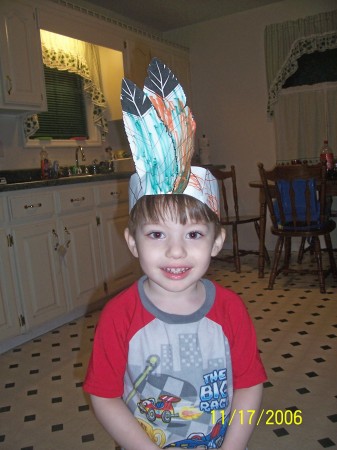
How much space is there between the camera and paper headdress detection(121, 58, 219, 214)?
673mm

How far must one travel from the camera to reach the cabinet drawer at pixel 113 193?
2814mm

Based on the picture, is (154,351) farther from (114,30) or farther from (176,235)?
(114,30)

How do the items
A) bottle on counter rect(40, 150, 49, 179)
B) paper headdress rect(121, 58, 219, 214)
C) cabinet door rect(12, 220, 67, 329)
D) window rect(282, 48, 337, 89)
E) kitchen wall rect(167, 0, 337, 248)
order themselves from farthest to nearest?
kitchen wall rect(167, 0, 337, 248)
window rect(282, 48, 337, 89)
bottle on counter rect(40, 150, 49, 179)
cabinet door rect(12, 220, 67, 329)
paper headdress rect(121, 58, 219, 214)

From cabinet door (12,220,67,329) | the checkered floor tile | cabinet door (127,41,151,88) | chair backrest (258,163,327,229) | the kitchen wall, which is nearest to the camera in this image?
the checkered floor tile

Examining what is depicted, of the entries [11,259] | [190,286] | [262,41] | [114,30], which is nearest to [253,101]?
[262,41]

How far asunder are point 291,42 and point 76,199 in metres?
2.66

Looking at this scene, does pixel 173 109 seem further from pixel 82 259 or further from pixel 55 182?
pixel 82 259

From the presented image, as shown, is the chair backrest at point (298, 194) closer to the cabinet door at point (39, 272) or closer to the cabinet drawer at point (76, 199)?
the cabinet drawer at point (76, 199)

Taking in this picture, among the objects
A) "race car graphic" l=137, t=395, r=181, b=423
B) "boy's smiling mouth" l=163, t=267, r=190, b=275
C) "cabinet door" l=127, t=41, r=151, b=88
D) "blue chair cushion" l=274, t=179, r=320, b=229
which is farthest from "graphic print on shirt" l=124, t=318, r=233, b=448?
"cabinet door" l=127, t=41, r=151, b=88

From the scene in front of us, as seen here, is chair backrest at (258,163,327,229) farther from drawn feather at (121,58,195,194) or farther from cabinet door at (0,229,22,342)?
drawn feather at (121,58,195,194)

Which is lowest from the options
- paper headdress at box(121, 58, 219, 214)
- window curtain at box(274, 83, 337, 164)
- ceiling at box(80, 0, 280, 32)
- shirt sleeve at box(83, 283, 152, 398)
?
shirt sleeve at box(83, 283, 152, 398)

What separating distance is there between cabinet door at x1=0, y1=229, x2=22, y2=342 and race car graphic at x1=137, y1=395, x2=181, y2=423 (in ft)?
5.40

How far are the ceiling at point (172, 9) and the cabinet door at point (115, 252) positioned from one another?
2.04 metres

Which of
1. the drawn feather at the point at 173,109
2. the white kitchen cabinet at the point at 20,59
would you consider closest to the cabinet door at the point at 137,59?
the white kitchen cabinet at the point at 20,59
